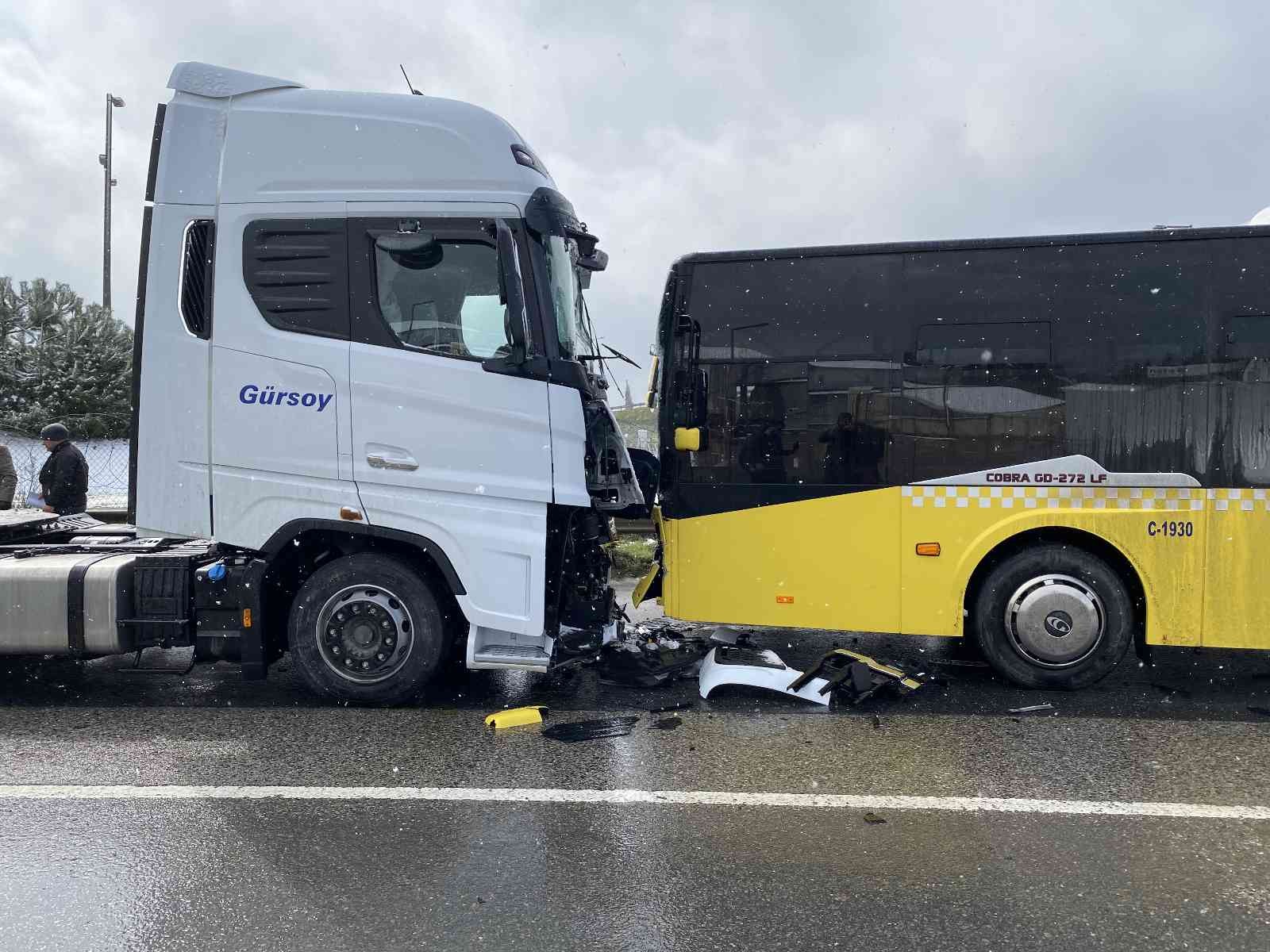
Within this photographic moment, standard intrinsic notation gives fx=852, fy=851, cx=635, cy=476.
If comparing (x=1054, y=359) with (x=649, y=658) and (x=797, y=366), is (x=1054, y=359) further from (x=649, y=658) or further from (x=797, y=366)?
(x=649, y=658)

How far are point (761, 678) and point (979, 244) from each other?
A: 3130 millimetres

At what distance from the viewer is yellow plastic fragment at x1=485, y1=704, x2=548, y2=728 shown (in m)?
4.86

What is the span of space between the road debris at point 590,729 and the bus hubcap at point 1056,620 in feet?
8.38

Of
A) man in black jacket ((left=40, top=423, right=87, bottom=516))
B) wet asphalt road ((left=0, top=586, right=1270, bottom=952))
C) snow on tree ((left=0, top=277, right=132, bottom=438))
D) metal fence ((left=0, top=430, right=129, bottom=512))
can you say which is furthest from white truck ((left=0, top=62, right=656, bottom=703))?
snow on tree ((left=0, top=277, right=132, bottom=438))

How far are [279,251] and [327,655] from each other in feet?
7.92

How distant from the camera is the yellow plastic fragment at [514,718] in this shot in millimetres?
4855

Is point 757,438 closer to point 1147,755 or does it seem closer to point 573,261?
A: point 573,261

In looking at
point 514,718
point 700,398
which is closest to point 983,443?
point 700,398

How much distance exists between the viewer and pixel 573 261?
5.38 m

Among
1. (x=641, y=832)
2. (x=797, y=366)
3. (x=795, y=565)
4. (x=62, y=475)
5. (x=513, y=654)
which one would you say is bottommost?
(x=641, y=832)

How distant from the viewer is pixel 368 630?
5.08 m

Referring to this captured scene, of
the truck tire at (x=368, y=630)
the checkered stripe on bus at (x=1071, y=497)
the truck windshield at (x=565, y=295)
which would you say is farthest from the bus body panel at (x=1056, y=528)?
the truck tire at (x=368, y=630)

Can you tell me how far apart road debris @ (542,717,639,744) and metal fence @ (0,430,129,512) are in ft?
33.4

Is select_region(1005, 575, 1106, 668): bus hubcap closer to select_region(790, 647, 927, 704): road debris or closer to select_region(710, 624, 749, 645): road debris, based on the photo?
select_region(790, 647, 927, 704): road debris
